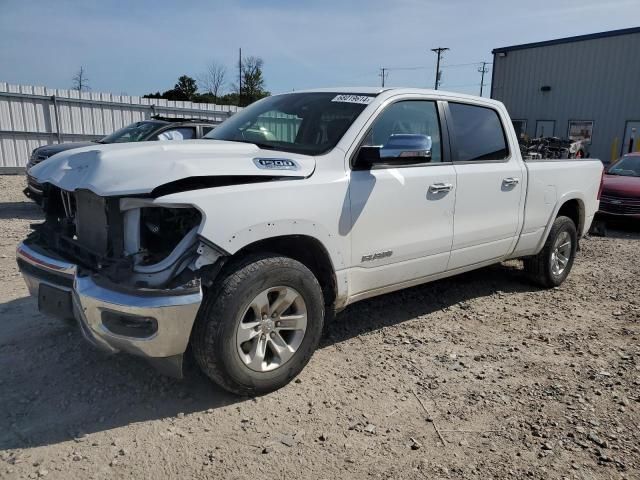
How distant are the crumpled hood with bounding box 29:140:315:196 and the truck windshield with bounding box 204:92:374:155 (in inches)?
13.3

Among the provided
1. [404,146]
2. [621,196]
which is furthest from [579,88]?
[404,146]

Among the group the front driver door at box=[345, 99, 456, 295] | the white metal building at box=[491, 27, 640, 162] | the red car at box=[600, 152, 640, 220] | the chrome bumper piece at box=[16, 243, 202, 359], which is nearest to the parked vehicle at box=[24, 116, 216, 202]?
the front driver door at box=[345, 99, 456, 295]

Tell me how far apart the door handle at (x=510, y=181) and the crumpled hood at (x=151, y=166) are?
2157mm

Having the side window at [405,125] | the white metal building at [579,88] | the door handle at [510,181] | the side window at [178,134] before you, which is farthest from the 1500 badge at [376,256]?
the white metal building at [579,88]

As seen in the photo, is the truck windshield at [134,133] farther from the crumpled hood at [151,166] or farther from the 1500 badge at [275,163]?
the 1500 badge at [275,163]

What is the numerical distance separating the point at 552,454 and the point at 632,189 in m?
8.91

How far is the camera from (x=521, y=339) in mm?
4316

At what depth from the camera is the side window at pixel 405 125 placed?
3648mm

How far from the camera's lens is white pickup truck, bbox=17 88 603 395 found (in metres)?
2.75

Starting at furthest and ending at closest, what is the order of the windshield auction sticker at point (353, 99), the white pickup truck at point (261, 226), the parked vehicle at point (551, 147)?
the parked vehicle at point (551, 147) < the windshield auction sticker at point (353, 99) < the white pickup truck at point (261, 226)

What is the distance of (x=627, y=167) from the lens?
1134 centimetres

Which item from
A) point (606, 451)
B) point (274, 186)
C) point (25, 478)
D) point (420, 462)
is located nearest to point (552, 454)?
point (606, 451)

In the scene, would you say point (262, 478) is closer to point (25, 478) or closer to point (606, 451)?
point (25, 478)

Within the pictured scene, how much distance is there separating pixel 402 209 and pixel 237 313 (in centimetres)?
Answer: 150
